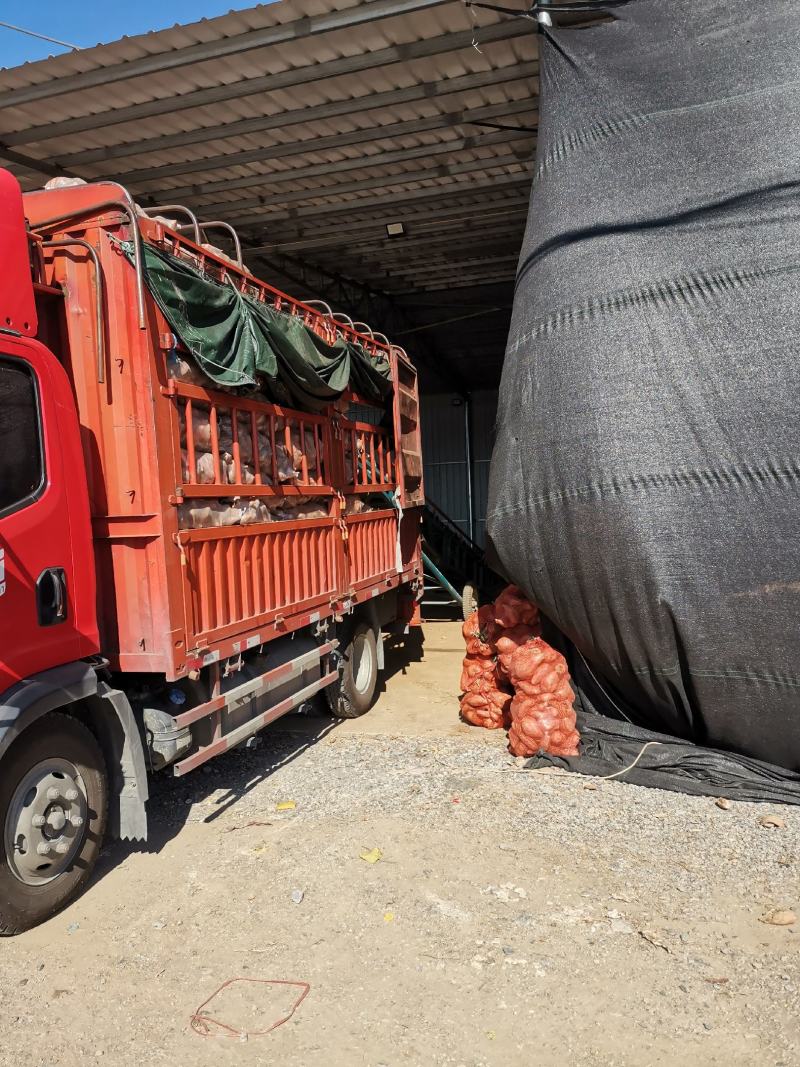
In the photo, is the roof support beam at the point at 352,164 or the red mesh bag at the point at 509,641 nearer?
the red mesh bag at the point at 509,641

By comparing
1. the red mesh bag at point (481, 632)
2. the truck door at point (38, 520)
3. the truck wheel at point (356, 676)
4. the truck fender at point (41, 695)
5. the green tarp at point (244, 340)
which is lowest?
the truck wheel at point (356, 676)

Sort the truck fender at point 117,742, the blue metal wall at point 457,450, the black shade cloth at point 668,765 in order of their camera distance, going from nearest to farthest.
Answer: the truck fender at point 117,742, the black shade cloth at point 668,765, the blue metal wall at point 457,450

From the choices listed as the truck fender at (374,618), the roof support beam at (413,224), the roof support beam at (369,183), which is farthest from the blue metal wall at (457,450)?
the truck fender at (374,618)

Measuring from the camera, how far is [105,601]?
13.8 ft

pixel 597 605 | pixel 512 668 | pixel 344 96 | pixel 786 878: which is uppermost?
pixel 344 96

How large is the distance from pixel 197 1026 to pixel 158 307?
3.35 m

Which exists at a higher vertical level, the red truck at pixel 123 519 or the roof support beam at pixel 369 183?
the roof support beam at pixel 369 183

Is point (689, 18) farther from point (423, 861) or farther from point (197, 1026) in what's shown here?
point (197, 1026)

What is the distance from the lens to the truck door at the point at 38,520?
138 inches

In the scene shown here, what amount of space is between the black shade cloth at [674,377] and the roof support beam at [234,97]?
1.17 metres

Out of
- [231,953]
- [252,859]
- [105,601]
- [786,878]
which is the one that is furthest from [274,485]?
[786,878]

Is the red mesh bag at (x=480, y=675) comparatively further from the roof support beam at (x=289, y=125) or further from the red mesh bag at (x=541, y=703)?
the roof support beam at (x=289, y=125)

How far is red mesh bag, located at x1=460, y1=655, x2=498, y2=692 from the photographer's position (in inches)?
262

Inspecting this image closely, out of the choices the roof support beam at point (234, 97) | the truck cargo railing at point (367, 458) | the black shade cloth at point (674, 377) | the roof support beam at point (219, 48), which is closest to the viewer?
the black shade cloth at point (674, 377)
